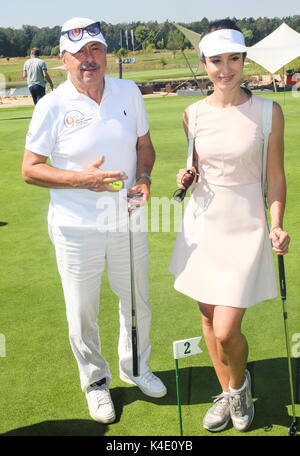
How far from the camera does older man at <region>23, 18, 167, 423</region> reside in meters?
3.12

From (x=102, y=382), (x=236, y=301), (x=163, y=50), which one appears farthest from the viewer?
(x=163, y=50)

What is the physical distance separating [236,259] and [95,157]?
98 centimetres

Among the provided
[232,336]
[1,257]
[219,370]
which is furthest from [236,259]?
[1,257]

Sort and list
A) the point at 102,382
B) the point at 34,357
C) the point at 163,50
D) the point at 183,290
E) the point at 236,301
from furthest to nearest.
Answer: the point at 163,50
the point at 34,357
the point at 102,382
the point at 183,290
the point at 236,301

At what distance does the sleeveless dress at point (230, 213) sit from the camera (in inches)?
119

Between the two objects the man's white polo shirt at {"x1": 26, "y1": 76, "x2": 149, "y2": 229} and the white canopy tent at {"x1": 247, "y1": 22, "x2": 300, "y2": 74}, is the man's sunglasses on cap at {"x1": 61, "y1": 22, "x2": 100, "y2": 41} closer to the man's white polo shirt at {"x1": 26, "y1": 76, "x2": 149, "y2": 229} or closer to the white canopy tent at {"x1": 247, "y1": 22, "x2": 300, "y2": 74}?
the man's white polo shirt at {"x1": 26, "y1": 76, "x2": 149, "y2": 229}

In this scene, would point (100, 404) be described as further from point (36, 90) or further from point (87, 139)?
point (36, 90)

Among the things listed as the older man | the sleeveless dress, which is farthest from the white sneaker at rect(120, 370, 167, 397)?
the sleeveless dress

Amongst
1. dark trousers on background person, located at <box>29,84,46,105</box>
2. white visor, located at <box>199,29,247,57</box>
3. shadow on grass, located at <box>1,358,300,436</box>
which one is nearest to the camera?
white visor, located at <box>199,29,247,57</box>

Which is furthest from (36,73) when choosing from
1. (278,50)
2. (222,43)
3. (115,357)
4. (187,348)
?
(278,50)

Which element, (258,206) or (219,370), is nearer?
(258,206)

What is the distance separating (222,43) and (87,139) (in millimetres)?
898

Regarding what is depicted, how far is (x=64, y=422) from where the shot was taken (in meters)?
3.39

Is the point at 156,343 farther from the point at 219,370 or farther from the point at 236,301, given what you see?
the point at 236,301
